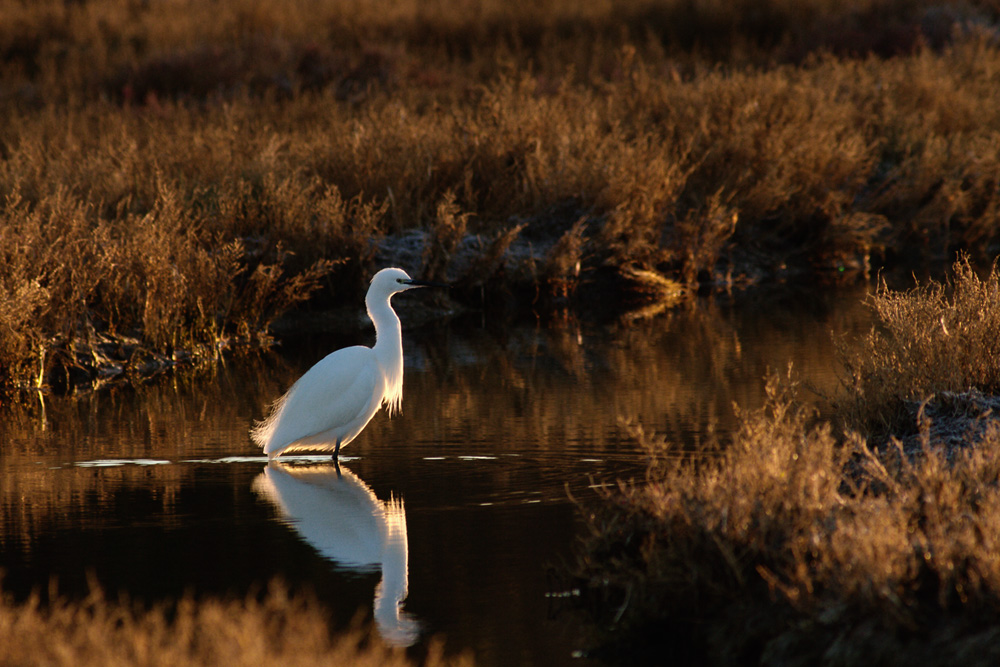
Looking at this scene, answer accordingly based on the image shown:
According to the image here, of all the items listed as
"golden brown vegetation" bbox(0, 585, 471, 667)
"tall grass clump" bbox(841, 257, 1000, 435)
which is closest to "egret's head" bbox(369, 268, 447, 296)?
"tall grass clump" bbox(841, 257, 1000, 435)

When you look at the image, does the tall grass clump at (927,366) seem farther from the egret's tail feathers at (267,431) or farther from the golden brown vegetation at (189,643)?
the egret's tail feathers at (267,431)

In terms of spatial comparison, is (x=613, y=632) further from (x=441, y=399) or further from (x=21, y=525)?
(x=441, y=399)

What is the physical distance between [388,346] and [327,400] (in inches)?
24.4

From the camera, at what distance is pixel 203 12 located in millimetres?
31109

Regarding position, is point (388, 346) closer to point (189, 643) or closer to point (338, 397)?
point (338, 397)

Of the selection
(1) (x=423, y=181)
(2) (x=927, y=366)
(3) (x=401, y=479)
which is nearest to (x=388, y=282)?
(3) (x=401, y=479)

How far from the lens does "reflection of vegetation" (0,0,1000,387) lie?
12.1 m

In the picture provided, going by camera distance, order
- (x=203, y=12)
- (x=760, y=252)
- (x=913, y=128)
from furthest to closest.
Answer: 1. (x=203, y=12)
2. (x=913, y=128)
3. (x=760, y=252)

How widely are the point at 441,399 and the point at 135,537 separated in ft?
12.6

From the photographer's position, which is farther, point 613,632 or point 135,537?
point 135,537

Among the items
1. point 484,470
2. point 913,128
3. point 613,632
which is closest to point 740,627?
point 613,632

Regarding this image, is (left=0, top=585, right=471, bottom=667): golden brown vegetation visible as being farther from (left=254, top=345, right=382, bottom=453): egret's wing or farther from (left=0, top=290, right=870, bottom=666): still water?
(left=254, top=345, right=382, bottom=453): egret's wing

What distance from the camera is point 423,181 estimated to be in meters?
15.7

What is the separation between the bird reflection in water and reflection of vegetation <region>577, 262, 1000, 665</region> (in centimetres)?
83
